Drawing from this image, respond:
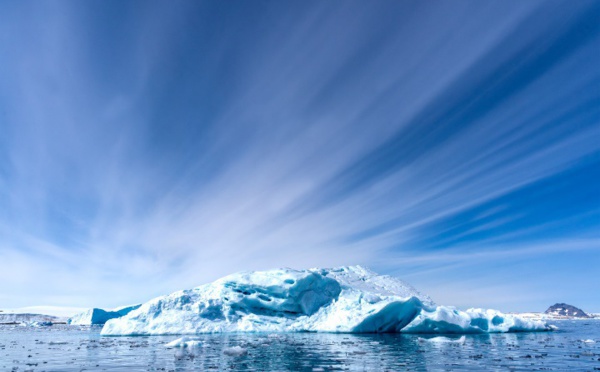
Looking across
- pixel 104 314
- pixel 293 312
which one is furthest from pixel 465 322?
pixel 104 314

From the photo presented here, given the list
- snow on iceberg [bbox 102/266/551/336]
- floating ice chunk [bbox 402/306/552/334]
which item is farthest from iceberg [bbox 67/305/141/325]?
Result: floating ice chunk [bbox 402/306/552/334]

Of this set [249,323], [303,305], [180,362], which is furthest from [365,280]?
[180,362]

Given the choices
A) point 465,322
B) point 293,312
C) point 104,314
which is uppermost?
point 104,314

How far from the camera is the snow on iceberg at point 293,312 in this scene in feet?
115

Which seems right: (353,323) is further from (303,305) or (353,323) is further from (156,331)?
(156,331)

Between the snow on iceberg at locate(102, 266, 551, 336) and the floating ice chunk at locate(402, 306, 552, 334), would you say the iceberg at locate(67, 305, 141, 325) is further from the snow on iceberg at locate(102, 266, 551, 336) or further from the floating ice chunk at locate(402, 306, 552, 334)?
the floating ice chunk at locate(402, 306, 552, 334)

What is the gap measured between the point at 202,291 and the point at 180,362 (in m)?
27.3

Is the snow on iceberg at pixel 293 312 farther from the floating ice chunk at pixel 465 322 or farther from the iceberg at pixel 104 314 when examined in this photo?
the iceberg at pixel 104 314

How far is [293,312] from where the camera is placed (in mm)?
41594

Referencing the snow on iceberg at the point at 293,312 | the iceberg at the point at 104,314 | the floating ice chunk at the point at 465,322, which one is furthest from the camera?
the iceberg at the point at 104,314

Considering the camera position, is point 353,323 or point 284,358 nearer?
point 284,358

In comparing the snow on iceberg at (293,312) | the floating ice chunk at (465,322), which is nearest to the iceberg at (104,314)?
the snow on iceberg at (293,312)

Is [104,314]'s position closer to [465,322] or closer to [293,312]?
[293,312]

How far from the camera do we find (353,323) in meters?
35.2
